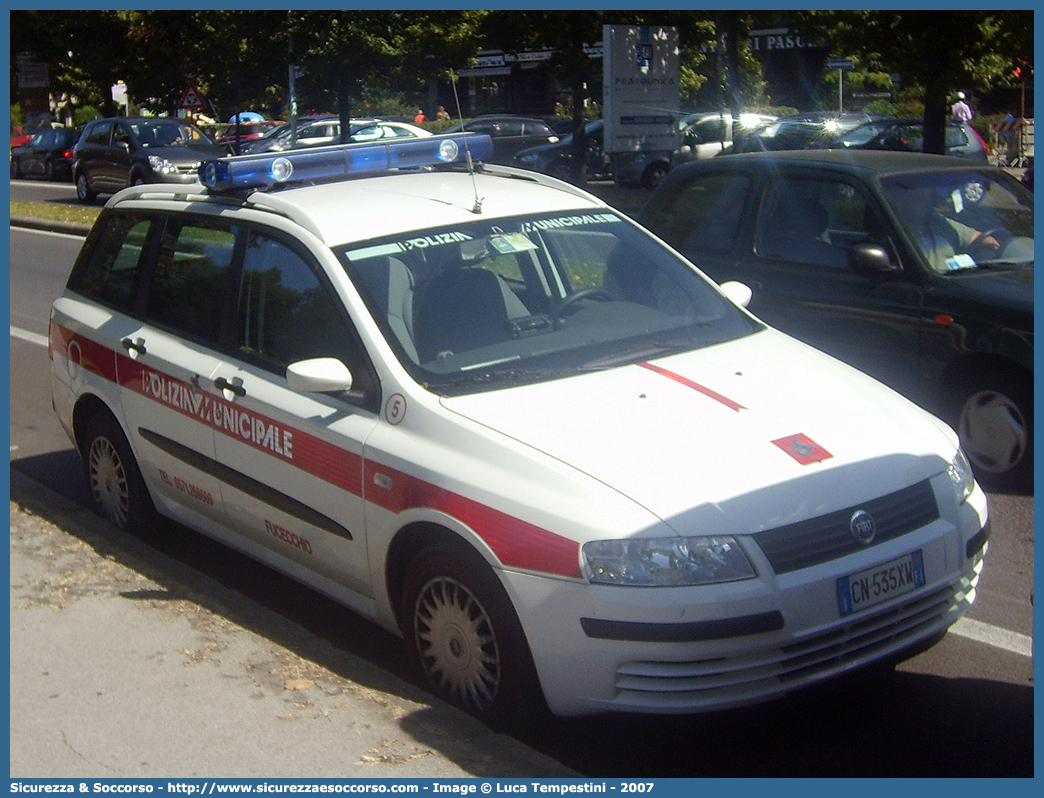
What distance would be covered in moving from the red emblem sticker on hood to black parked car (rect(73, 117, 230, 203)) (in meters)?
22.9

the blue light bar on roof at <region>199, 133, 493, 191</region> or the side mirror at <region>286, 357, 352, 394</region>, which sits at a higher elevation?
the blue light bar on roof at <region>199, 133, 493, 191</region>

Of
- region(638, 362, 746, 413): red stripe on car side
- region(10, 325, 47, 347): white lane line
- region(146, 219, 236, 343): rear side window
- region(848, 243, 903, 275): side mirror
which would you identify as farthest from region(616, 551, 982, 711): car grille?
region(10, 325, 47, 347): white lane line

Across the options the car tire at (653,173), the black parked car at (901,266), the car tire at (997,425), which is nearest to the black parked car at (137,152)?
the car tire at (653,173)

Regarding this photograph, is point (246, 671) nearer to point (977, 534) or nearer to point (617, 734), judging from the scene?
point (617, 734)

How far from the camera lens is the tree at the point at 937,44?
1627cm

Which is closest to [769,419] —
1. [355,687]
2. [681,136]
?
[355,687]

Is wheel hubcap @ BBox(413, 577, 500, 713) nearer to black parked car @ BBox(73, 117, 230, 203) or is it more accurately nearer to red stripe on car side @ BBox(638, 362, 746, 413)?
red stripe on car side @ BBox(638, 362, 746, 413)

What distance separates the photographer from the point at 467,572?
4066 mm

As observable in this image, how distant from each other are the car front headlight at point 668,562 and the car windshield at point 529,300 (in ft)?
3.14

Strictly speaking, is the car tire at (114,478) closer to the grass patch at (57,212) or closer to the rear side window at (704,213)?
the rear side window at (704,213)

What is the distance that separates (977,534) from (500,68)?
52.8 metres

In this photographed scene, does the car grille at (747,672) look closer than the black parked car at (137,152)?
Yes

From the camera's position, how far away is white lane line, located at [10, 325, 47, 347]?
1206 centimetres

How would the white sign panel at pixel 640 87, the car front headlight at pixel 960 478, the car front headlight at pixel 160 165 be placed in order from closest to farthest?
the car front headlight at pixel 960 478 < the white sign panel at pixel 640 87 < the car front headlight at pixel 160 165
